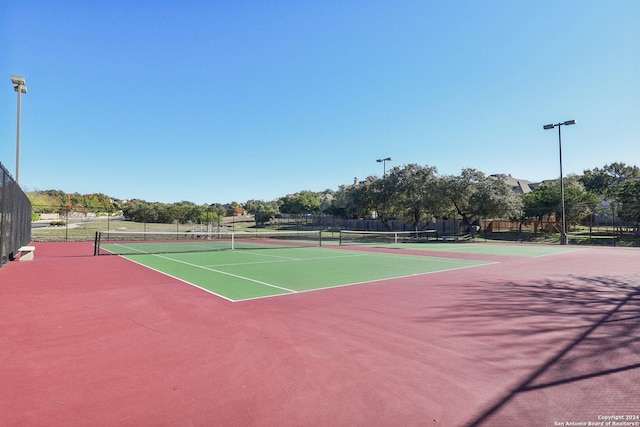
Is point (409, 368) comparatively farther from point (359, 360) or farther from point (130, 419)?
point (130, 419)

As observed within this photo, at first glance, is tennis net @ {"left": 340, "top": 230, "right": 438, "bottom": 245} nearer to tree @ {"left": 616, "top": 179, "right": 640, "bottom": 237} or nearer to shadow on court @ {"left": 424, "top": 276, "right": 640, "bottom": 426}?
tree @ {"left": 616, "top": 179, "right": 640, "bottom": 237}

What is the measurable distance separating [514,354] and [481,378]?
3.24 feet

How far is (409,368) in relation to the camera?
4.10m

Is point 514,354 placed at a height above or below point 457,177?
below

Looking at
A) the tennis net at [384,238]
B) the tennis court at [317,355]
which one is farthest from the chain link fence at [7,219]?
the tennis net at [384,238]

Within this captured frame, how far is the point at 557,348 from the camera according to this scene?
15.3 ft

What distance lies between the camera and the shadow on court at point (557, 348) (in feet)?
10.5

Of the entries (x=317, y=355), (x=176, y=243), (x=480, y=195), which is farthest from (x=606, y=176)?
(x=317, y=355)

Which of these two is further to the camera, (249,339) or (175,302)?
(175,302)

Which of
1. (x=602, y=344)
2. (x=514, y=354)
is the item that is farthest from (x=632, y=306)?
(x=514, y=354)

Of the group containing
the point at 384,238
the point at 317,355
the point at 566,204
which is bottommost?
the point at 384,238

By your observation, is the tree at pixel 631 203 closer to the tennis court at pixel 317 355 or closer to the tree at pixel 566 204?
the tree at pixel 566 204

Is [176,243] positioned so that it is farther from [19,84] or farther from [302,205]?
[302,205]

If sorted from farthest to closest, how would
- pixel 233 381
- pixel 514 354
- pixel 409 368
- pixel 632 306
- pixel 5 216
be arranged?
pixel 5 216, pixel 632 306, pixel 514 354, pixel 409 368, pixel 233 381
